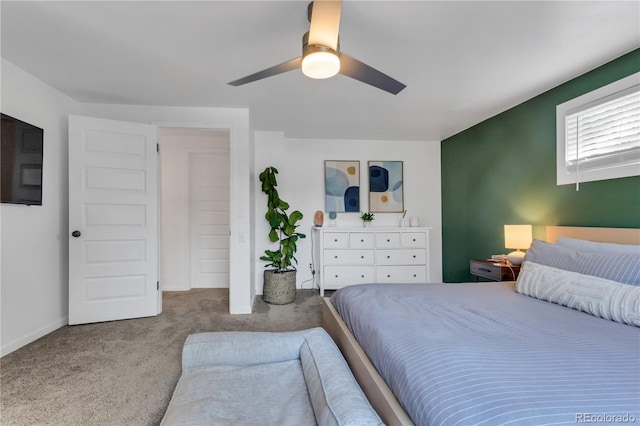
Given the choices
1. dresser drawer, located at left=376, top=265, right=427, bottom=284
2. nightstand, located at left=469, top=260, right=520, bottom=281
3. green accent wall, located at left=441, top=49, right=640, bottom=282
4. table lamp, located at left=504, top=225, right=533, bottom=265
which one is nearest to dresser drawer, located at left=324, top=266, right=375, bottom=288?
dresser drawer, located at left=376, top=265, right=427, bottom=284

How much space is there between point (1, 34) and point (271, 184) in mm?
2627

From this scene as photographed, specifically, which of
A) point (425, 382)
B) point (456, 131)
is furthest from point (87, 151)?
point (456, 131)

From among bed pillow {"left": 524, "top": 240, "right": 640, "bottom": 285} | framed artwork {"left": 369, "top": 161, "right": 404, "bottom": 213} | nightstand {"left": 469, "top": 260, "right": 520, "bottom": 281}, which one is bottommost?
nightstand {"left": 469, "top": 260, "right": 520, "bottom": 281}

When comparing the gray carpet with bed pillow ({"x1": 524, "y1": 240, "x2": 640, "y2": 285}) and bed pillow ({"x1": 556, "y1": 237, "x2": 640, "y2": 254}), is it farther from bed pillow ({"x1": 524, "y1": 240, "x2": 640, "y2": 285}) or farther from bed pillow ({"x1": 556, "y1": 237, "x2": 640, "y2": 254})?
bed pillow ({"x1": 556, "y1": 237, "x2": 640, "y2": 254})

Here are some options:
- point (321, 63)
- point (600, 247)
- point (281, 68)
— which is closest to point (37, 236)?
point (281, 68)

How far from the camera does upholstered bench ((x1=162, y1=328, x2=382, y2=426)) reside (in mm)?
1002

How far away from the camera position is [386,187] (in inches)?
187

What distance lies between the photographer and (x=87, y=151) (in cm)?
299

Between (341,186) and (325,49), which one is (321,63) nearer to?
(325,49)

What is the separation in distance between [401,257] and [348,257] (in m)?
0.76

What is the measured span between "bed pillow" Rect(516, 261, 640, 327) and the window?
108cm

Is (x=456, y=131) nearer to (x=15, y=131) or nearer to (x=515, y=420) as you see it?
(x=515, y=420)

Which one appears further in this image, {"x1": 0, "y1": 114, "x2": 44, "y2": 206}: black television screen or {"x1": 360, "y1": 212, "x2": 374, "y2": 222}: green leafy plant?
{"x1": 360, "y1": 212, "x2": 374, "y2": 222}: green leafy plant

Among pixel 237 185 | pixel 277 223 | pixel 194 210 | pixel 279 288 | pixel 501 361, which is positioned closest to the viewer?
pixel 501 361
